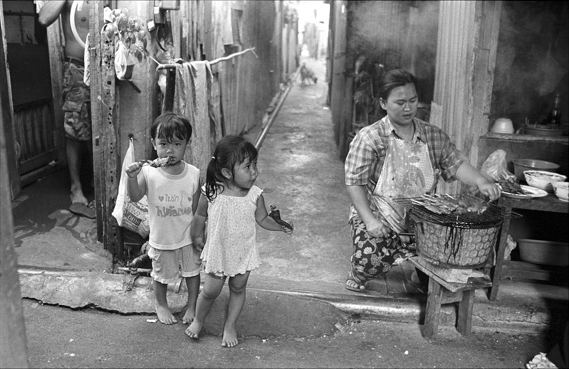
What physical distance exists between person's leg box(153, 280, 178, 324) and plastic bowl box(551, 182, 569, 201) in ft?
10.2

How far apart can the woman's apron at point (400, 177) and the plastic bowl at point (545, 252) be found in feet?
4.18

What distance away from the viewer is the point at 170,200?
12.5 feet

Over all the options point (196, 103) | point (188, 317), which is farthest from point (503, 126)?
point (188, 317)

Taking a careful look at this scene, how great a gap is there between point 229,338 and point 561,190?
2.78 m

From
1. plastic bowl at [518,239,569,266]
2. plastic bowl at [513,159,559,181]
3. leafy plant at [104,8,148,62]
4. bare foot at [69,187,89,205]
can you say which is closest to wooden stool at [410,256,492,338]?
plastic bowl at [518,239,569,266]

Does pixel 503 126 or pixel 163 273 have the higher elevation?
pixel 503 126

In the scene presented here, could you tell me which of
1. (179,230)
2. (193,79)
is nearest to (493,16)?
(193,79)

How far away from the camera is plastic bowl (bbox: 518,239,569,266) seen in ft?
15.5

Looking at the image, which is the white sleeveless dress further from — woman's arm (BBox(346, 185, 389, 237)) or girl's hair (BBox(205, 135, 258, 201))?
woman's arm (BBox(346, 185, 389, 237))

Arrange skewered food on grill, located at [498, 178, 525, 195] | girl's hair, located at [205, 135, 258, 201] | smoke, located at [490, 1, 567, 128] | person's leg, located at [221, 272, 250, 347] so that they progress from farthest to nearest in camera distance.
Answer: smoke, located at [490, 1, 567, 128]
skewered food on grill, located at [498, 178, 525, 195]
person's leg, located at [221, 272, 250, 347]
girl's hair, located at [205, 135, 258, 201]

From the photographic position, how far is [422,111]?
8062mm

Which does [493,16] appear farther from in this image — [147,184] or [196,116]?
[147,184]

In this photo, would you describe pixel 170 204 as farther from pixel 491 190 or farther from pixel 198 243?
pixel 491 190

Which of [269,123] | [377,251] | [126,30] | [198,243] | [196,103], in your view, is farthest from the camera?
[269,123]
